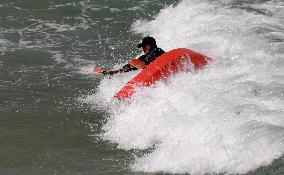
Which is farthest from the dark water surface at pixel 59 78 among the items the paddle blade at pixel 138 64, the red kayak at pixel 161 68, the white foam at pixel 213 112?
the paddle blade at pixel 138 64

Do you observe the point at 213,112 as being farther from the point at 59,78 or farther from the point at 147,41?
the point at 59,78

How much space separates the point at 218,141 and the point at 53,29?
30.9 feet

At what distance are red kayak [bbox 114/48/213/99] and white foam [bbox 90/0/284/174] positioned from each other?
5.3 inches

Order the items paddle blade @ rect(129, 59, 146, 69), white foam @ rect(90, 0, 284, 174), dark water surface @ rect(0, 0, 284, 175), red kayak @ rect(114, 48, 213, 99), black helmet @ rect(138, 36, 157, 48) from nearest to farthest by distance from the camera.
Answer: white foam @ rect(90, 0, 284, 174) < dark water surface @ rect(0, 0, 284, 175) < red kayak @ rect(114, 48, 213, 99) < black helmet @ rect(138, 36, 157, 48) < paddle blade @ rect(129, 59, 146, 69)

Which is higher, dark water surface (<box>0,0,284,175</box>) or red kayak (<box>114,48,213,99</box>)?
red kayak (<box>114,48,213,99</box>)

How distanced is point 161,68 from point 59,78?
8.55ft

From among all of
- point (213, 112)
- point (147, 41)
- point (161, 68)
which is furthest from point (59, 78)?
point (213, 112)

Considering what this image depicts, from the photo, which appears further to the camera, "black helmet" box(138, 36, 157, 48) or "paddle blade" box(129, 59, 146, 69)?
"paddle blade" box(129, 59, 146, 69)

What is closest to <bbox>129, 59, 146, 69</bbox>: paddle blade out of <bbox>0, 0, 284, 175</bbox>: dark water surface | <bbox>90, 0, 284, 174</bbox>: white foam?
<bbox>90, 0, 284, 174</bbox>: white foam

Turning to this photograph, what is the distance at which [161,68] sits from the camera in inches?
362

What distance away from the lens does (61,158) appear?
7.03 metres

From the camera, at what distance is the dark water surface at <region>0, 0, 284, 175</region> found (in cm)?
700

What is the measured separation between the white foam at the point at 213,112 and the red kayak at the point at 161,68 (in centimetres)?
14

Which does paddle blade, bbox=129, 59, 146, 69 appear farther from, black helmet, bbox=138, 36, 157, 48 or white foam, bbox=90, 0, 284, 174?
white foam, bbox=90, 0, 284, 174
